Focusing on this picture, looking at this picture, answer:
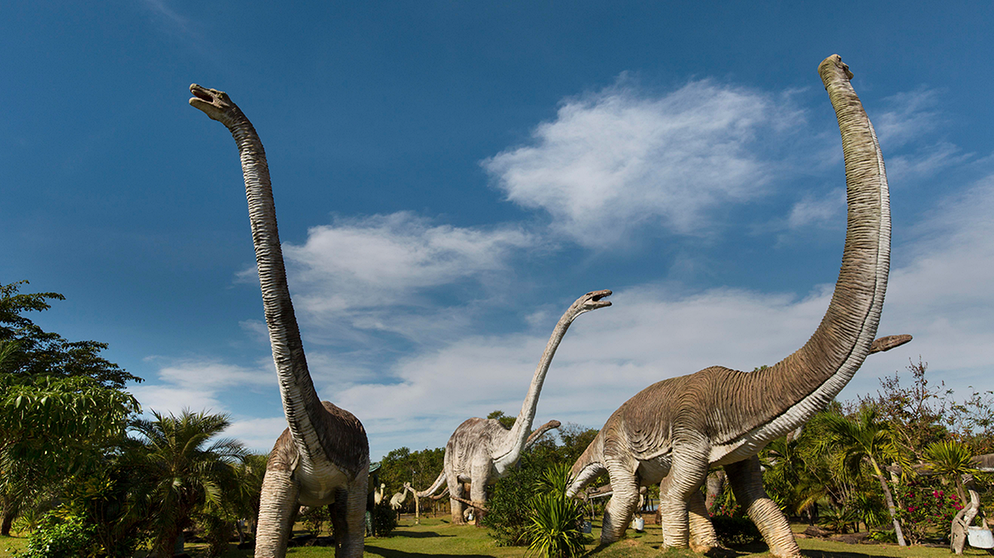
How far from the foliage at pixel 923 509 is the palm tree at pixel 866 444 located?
0.23m

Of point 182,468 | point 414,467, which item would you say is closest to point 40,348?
point 182,468

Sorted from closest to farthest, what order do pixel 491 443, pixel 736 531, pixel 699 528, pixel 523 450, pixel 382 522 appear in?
1. pixel 699 528
2. pixel 736 531
3. pixel 523 450
4. pixel 382 522
5. pixel 491 443

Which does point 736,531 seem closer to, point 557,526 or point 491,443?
point 557,526

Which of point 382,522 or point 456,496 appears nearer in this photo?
point 382,522

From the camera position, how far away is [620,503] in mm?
8750

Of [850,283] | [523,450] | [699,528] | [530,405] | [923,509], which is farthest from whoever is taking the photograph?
[523,450]

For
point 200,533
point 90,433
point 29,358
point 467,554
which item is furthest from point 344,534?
point 29,358

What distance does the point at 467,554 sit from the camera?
12.0 meters

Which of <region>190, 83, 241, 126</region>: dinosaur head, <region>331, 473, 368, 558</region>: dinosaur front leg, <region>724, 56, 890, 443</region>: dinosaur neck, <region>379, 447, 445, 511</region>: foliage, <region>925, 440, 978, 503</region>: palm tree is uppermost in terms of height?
<region>190, 83, 241, 126</region>: dinosaur head

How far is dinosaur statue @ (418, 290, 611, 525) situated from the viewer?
1372 centimetres

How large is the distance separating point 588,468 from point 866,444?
7.19 m

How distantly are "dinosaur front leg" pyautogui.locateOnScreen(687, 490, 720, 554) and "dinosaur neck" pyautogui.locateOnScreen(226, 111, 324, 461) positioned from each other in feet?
20.1

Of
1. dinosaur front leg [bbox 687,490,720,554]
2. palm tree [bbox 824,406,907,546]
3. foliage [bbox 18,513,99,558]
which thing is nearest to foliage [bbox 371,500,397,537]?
foliage [bbox 18,513,99,558]

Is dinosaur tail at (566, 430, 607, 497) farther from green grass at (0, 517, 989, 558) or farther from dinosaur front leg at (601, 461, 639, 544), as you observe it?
green grass at (0, 517, 989, 558)
